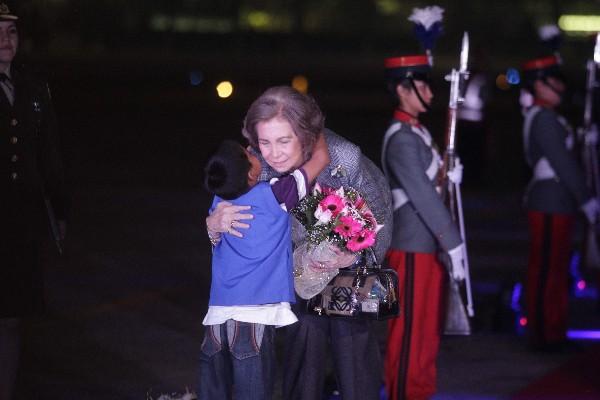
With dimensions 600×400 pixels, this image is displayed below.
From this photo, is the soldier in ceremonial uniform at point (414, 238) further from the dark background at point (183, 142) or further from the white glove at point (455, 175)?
the white glove at point (455, 175)

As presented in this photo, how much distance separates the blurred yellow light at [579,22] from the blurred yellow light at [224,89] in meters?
30.7

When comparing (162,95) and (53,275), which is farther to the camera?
(162,95)

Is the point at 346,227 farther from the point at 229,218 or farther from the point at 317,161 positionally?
the point at 229,218

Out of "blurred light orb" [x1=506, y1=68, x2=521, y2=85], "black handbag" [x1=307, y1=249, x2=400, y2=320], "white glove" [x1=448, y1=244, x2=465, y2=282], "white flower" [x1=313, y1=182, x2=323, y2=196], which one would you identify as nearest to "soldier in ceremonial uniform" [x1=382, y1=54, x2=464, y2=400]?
"white glove" [x1=448, y1=244, x2=465, y2=282]

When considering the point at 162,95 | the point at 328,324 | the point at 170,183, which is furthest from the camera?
the point at 162,95

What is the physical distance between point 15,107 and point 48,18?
A: 52918 millimetres

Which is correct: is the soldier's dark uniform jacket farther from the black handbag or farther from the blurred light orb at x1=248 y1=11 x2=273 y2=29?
the blurred light orb at x1=248 y1=11 x2=273 y2=29

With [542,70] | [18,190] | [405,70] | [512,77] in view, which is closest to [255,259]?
[18,190]

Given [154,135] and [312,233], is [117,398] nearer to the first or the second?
[312,233]

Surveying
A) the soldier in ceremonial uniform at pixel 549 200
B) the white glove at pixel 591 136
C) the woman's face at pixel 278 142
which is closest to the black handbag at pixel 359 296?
the woman's face at pixel 278 142

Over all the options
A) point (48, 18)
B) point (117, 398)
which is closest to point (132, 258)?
point (117, 398)

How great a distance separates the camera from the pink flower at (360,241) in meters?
4.76

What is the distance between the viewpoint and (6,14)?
5.64 metres

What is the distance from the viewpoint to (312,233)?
482 centimetres
